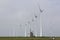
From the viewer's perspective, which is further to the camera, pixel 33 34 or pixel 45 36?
pixel 33 34

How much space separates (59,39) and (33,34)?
54.8 inches

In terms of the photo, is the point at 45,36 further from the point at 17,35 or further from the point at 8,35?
the point at 8,35

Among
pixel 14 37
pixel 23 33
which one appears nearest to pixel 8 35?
pixel 14 37

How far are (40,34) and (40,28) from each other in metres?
0.30

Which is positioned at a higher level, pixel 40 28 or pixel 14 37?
pixel 40 28

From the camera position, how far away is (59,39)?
625 centimetres

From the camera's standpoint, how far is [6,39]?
6.33m

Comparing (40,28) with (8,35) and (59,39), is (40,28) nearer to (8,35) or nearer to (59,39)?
(59,39)

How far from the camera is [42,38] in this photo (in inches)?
238

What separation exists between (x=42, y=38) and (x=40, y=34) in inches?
9.3

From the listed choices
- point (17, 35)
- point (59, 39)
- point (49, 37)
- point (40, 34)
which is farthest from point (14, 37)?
point (59, 39)

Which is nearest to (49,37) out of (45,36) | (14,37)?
(45,36)

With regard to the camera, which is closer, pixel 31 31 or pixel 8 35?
pixel 8 35

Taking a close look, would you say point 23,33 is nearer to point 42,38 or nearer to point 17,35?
point 17,35
